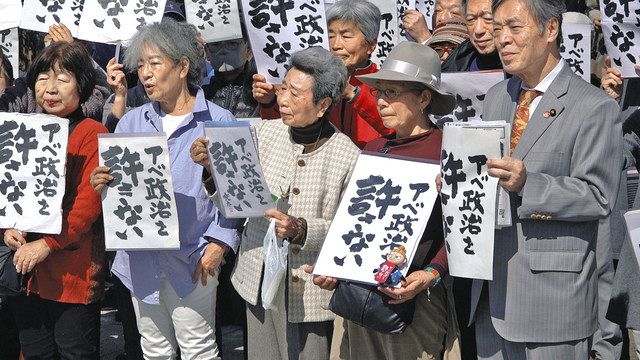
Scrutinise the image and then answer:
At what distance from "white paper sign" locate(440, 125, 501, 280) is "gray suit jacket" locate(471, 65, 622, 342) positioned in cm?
15

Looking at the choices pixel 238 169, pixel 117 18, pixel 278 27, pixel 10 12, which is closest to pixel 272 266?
pixel 238 169

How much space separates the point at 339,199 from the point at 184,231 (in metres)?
0.99

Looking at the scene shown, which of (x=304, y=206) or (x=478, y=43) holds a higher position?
(x=478, y=43)

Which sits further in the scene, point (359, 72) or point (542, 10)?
point (359, 72)

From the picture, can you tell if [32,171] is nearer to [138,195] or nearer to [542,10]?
[138,195]

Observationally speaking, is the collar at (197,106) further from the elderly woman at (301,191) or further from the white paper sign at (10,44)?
the white paper sign at (10,44)

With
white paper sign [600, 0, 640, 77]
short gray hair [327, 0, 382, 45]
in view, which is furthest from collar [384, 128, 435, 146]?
white paper sign [600, 0, 640, 77]

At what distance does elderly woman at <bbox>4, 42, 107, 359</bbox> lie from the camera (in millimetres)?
5816

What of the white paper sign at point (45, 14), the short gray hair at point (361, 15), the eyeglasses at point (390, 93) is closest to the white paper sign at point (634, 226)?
the eyeglasses at point (390, 93)

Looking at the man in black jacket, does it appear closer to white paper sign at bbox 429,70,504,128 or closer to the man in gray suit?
white paper sign at bbox 429,70,504,128

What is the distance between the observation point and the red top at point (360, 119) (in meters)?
5.93

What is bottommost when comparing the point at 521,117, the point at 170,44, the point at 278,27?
the point at 521,117

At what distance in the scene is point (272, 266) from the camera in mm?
5051

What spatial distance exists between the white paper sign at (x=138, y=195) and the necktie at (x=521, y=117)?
1.93 metres
